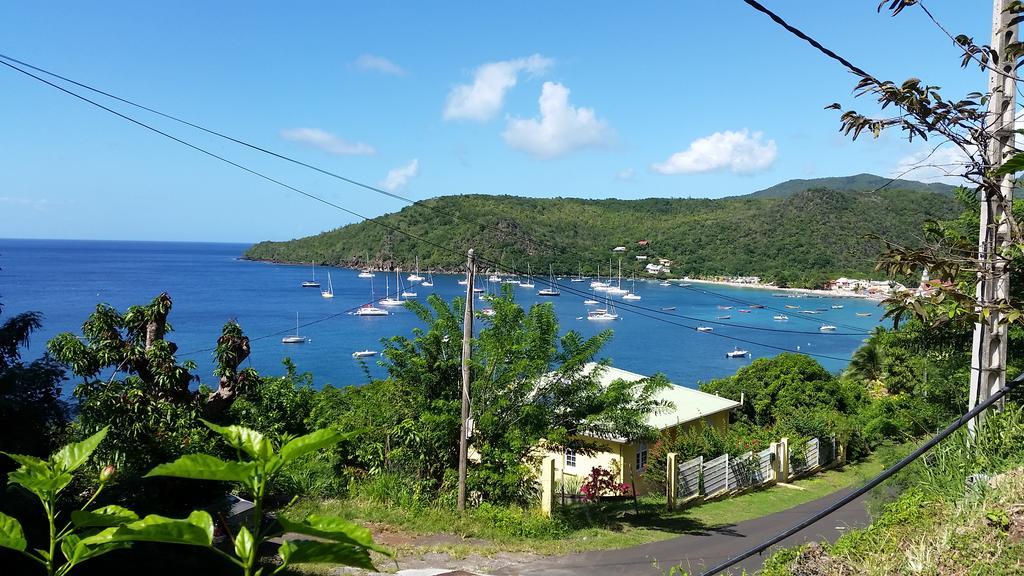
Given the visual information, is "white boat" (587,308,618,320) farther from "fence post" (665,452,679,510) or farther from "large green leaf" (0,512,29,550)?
"large green leaf" (0,512,29,550)

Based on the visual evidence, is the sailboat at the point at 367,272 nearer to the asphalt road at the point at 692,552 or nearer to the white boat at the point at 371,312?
the white boat at the point at 371,312

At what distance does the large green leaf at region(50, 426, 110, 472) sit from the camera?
55.1 inches

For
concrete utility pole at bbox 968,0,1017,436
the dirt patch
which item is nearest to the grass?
the dirt patch

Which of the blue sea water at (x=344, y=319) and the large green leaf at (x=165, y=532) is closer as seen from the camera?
the large green leaf at (x=165, y=532)

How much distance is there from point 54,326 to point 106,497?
61.4 meters

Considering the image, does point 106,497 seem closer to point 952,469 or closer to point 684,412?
point 952,469

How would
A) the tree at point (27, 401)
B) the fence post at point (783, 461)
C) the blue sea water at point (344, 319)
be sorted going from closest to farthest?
the tree at point (27, 401) → the fence post at point (783, 461) → the blue sea water at point (344, 319)

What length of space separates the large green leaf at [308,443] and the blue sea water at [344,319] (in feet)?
101

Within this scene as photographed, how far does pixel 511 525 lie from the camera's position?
12.1 m

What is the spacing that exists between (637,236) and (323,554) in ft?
475

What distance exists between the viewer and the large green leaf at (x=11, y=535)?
→ 1.21m

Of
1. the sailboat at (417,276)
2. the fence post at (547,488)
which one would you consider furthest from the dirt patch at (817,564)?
the sailboat at (417,276)

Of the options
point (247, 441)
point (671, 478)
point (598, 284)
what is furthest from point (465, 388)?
point (598, 284)

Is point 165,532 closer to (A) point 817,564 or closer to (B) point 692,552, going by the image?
(A) point 817,564
